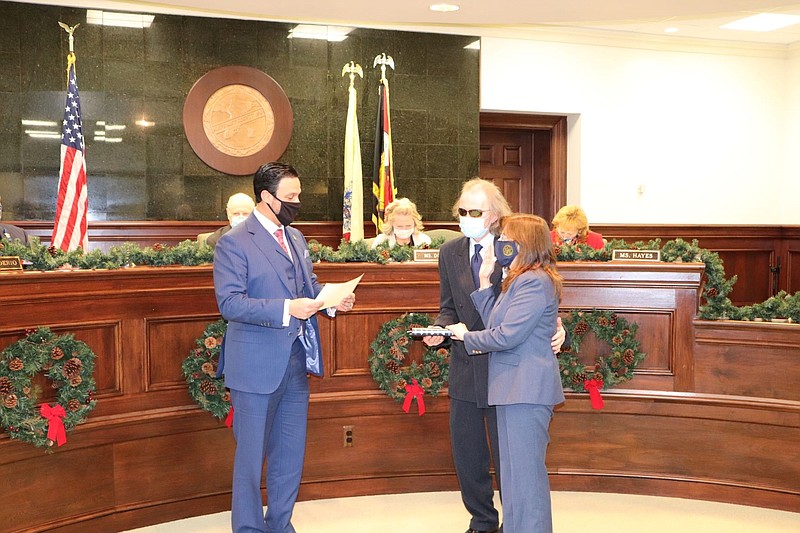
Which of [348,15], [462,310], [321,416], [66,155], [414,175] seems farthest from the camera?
[414,175]

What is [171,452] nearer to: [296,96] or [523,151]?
[296,96]

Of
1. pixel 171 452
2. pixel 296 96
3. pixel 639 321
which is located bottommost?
pixel 171 452

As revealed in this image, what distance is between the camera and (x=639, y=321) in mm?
4625

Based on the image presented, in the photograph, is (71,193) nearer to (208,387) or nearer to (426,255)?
(208,387)

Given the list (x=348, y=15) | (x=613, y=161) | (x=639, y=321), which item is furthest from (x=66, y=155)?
(x=613, y=161)

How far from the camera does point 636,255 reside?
464 cm

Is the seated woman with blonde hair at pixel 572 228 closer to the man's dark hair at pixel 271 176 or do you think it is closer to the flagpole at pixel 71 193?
the man's dark hair at pixel 271 176

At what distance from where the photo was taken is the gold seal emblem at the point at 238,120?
7.79 meters

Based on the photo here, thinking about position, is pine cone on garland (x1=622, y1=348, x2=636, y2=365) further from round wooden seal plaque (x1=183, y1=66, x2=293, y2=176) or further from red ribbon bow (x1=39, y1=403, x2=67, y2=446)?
round wooden seal plaque (x1=183, y1=66, x2=293, y2=176)

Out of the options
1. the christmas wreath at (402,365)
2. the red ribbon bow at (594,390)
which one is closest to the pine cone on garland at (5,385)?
the christmas wreath at (402,365)

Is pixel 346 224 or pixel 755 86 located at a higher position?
pixel 755 86

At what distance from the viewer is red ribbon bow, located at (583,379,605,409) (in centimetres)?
450

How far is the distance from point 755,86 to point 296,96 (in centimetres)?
583

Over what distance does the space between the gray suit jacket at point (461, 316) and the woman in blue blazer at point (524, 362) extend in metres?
0.34
